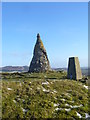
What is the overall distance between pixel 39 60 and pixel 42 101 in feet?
102

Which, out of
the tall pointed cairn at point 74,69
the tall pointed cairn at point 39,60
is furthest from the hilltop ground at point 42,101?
the tall pointed cairn at point 39,60

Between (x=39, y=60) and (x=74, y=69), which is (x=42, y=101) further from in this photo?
(x=39, y=60)

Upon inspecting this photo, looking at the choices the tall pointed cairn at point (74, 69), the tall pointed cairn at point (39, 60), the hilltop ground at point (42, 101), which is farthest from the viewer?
the tall pointed cairn at point (39, 60)

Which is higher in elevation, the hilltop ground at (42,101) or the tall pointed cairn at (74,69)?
the tall pointed cairn at (74,69)

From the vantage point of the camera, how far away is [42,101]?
60.2ft

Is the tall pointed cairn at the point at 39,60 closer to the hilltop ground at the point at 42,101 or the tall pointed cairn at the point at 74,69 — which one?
the tall pointed cairn at the point at 74,69

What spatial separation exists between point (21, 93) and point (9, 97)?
1885 mm

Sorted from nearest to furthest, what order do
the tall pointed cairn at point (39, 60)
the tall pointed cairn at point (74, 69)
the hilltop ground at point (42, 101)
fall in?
the hilltop ground at point (42, 101)
the tall pointed cairn at point (74, 69)
the tall pointed cairn at point (39, 60)

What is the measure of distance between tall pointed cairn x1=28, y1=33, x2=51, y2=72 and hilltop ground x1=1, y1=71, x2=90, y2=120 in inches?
925

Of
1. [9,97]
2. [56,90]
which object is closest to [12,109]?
[9,97]

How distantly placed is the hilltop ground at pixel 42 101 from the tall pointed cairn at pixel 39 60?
77.1 ft

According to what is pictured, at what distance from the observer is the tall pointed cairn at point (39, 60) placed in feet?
158

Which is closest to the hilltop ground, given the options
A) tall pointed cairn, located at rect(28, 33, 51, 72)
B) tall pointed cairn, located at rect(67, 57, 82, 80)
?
tall pointed cairn, located at rect(67, 57, 82, 80)

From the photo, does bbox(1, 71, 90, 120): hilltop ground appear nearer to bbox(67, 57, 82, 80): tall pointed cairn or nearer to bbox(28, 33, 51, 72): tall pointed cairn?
bbox(67, 57, 82, 80): tall pointed cairn
